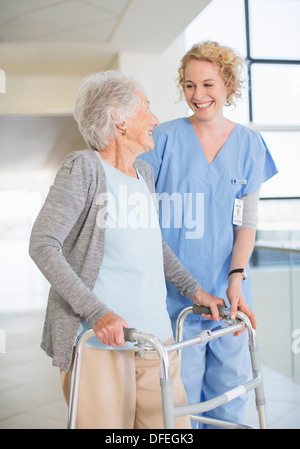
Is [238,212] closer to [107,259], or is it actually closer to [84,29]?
[107,259]

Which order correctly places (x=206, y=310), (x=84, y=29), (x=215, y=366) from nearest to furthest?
(x=206, y=310) < (x=215, y=366) < (x=84, y=29)

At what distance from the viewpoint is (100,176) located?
48.1 inches

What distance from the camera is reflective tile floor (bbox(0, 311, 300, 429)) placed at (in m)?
2.69

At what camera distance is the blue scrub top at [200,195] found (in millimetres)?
1641

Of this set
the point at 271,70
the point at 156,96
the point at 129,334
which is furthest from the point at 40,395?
the point at 271,70

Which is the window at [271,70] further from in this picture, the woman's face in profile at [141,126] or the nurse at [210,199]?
the woman's face in profile at [141,126]

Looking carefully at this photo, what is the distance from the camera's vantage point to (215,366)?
1.68 meters

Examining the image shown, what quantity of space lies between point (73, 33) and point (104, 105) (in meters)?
2.94

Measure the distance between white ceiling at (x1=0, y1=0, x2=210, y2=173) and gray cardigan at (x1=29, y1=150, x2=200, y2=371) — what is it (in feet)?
8.06

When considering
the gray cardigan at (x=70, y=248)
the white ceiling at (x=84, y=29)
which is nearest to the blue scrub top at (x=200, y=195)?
the gray cardigan at (x=70, y=248)

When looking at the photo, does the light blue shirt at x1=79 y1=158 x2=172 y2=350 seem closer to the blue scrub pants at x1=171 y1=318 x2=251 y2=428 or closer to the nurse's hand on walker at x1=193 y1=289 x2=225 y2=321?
the nurse's hand on walker at x1=193 y1=289 x2=225 y2=321

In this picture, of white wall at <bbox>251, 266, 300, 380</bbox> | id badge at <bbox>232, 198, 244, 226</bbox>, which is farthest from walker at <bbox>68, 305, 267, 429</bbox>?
white wall at <bbox>251, 266, 300, 380</bbox>

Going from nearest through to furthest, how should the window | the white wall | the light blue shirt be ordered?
1. the light blue shirt
2. the white wall
3. the window
